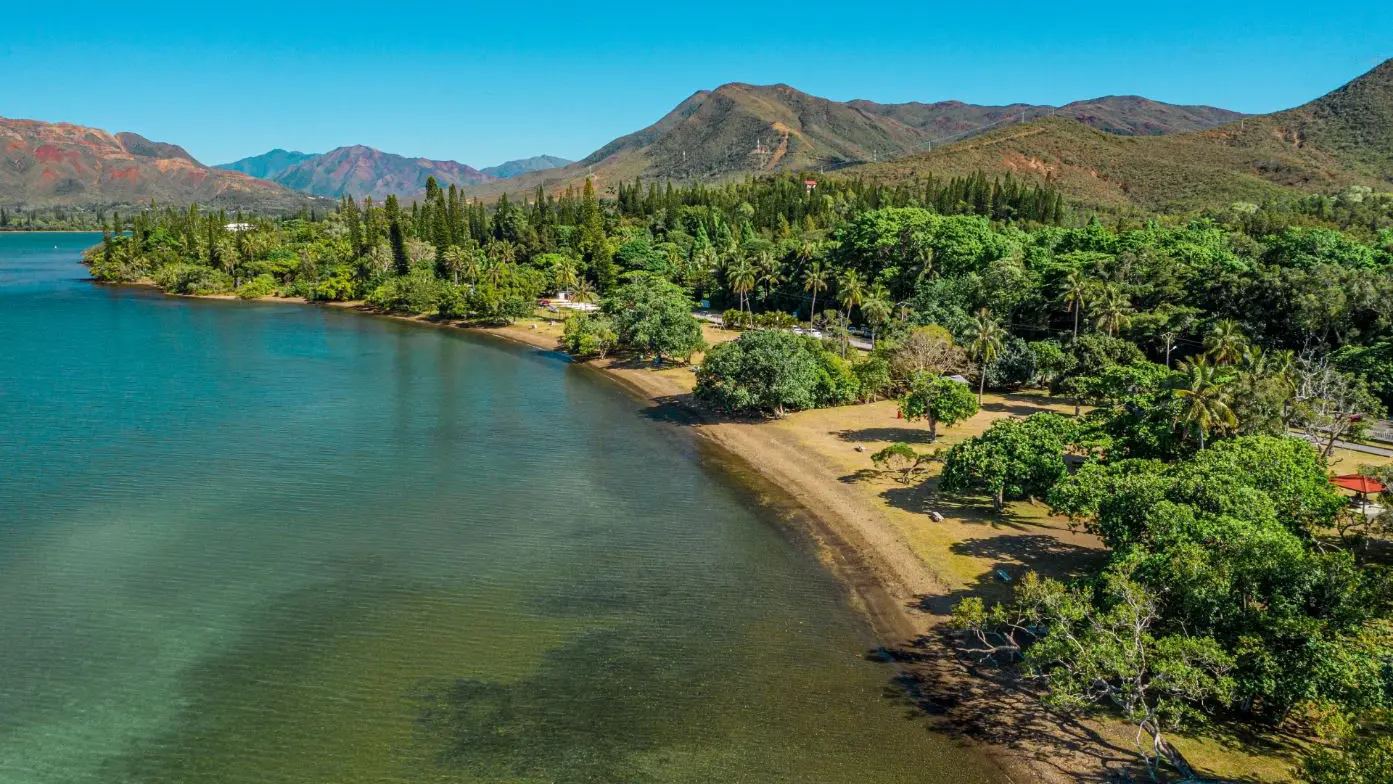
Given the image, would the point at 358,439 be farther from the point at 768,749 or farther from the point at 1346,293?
the point at 1346,293

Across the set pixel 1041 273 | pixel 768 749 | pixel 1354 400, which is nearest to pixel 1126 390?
pixel 1354 400

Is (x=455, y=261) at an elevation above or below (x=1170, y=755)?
above

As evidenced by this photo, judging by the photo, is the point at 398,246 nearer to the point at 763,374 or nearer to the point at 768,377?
the point at 763,374

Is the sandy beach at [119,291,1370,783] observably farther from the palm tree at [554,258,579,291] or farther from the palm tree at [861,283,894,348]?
the palm tree at [554,258,579,291]

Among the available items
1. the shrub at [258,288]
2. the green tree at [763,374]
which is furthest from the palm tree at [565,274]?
the green tree at [763,374]

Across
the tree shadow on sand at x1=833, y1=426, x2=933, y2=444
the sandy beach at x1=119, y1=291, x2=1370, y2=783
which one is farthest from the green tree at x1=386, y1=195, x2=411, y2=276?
the tree shadow on sand at x1=833, y1=426, x2=933, y2=444

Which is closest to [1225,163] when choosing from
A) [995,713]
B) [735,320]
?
[735,320]

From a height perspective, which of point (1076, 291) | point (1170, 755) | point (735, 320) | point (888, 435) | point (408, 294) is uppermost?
point (1076, 291)
